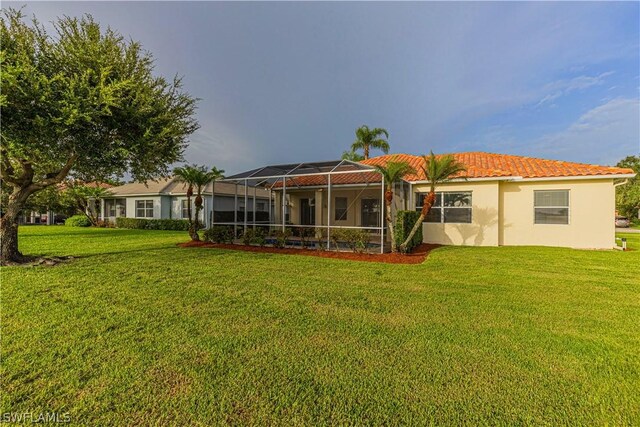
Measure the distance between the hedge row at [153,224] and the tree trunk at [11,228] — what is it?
13.6 metres

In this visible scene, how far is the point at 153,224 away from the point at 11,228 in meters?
15.8

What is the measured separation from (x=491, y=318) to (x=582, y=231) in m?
10.7

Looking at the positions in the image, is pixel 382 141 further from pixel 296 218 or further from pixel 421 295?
pixel 421 295

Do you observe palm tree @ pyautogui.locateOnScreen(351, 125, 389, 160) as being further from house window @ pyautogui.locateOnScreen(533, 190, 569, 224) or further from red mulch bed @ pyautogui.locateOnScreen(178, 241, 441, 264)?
house window @ pyautogui.locateOnScreen(533, 190, 569, 224)

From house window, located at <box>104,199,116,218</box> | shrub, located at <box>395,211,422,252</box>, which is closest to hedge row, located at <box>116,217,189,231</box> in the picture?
house window, located at <box>104,199,116,218</box>

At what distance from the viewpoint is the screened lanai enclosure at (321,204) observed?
10828 mm

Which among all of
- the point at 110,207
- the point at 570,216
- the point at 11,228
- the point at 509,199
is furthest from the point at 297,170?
the point at 110,207

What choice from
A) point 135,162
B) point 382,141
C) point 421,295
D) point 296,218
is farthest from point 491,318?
point 382,141

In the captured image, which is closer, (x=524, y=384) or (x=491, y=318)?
(x=524, y=384)

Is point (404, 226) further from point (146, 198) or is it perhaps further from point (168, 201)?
point (146, 198)

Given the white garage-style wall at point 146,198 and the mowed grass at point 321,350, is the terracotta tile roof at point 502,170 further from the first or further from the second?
the white garage-style wall at point 146,198

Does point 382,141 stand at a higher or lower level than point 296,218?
higher

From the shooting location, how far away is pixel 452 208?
12719 mm

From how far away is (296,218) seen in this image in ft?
58.5
